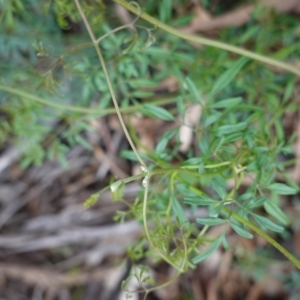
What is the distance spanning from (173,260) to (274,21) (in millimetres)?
838

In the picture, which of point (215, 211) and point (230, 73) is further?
point (230, 73)

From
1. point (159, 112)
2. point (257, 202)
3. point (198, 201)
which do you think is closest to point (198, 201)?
point (198, 201)

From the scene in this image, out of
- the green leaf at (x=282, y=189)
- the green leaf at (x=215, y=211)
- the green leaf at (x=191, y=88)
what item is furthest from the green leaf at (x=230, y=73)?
the green leaf at (x=215, y=211)

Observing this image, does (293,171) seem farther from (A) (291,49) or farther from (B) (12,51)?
(B) (12,51)

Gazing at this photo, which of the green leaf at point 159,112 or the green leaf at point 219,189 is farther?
the green leaf at point 159,112

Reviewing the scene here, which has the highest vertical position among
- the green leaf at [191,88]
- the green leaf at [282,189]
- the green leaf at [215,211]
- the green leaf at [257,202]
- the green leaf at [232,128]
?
the green leaf at [191,88]

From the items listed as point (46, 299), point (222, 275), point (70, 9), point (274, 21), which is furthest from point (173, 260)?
point (46, 299)

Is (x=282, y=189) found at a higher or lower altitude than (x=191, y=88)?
lower

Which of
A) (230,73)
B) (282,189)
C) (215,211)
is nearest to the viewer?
(215,211)

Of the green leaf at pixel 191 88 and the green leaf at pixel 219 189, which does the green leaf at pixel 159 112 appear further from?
the green leaf at pixel 219 189

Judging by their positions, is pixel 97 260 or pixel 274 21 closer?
pixel 274 21

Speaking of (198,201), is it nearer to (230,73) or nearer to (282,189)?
(282,189)

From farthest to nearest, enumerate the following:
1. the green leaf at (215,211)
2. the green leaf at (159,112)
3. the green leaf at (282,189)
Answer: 1. the green leaf at (159,112)
2. the green leaf at (282,189)
3. the green leaf at (215,211)

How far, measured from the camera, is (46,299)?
6.81 ft
